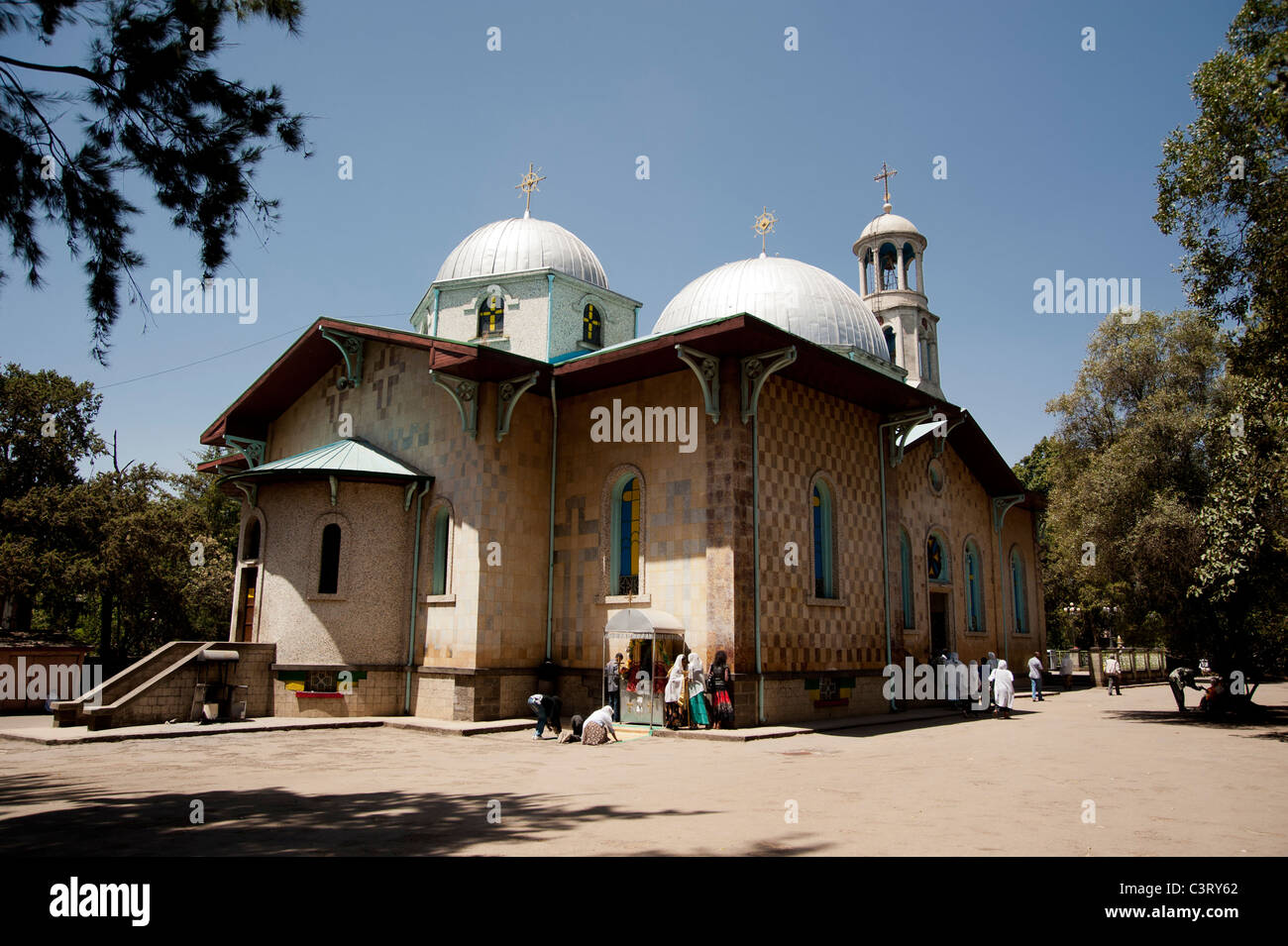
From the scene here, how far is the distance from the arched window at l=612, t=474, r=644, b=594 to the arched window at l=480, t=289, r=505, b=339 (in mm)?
7125

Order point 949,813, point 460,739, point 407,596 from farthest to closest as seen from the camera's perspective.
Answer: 1. point 407,596
2. point 460,739
3. point 949,813

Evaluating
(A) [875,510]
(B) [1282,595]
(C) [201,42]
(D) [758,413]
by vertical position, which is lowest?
(B) [1282,595]

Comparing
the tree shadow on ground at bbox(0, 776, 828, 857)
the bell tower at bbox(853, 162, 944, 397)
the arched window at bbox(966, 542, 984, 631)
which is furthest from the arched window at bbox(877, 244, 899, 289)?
the tree shadow on ground at bbox(0, 776, 828, 857)

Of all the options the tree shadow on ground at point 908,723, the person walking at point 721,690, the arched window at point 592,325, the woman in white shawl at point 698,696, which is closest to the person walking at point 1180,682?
the tree shadow on ground at point 908,723

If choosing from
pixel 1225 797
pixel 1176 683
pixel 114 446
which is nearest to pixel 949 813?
pixel 1225 797

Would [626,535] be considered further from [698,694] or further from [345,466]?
[345,466]

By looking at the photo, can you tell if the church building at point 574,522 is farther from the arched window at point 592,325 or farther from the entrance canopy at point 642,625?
the arched window at point 592,325

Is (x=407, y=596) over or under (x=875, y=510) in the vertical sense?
under

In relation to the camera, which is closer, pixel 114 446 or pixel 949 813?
pixel 949 813

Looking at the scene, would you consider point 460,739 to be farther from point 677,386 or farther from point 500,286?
point 500,286

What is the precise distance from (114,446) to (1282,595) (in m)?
36.6

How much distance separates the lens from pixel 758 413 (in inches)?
695

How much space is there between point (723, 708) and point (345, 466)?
32.1ft
